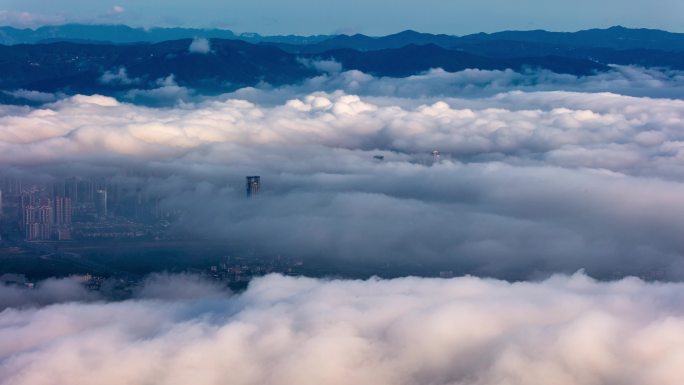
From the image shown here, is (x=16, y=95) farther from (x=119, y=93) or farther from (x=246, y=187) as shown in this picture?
(x=246, y=187)

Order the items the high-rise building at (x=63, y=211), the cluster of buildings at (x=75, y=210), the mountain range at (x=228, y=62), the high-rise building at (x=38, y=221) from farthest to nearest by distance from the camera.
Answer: the mountain range at (x=228, y=62) < the high-rise building at (x=63, y=211) < the cluster of buildings at (x=75, y=210) < the high-rise building at (x=38, y=221)

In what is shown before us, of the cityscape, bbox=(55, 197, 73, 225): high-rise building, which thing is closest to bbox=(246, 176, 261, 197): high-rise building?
the cityscape

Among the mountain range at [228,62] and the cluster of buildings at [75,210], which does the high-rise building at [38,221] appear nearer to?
the cluster of buildings at [75,210]

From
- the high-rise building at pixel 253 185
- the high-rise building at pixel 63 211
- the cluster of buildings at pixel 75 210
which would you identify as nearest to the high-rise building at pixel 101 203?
the cluster of buildings at pixel 75 210

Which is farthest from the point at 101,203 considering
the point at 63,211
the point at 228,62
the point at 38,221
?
the point at 228,62

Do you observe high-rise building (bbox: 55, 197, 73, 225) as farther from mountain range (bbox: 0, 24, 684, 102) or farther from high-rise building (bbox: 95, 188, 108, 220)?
mountain range (bbox: 0, 24, 684, 102)

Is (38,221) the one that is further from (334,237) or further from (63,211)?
(334,237)
